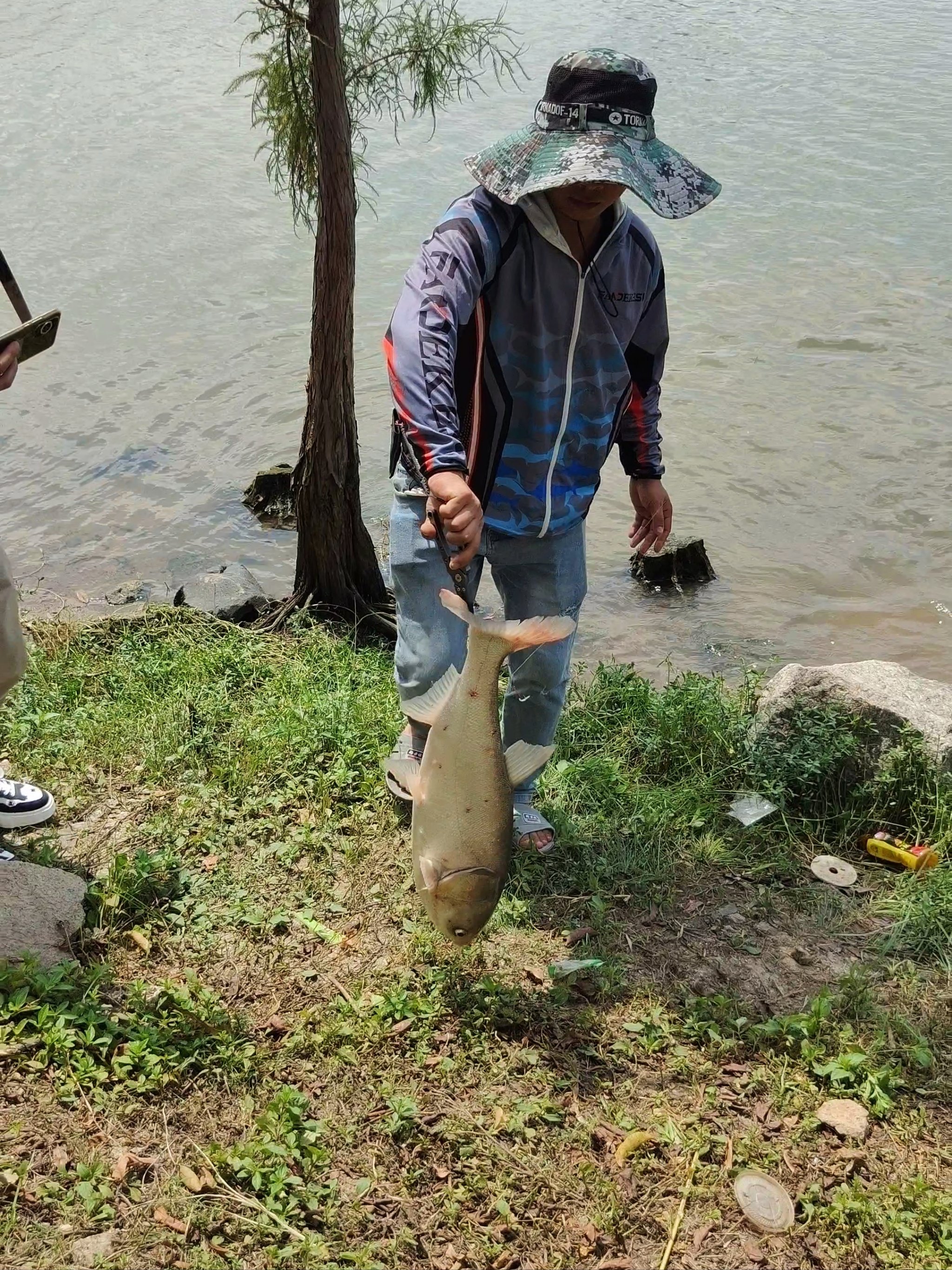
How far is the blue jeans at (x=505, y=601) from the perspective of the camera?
3469 mm

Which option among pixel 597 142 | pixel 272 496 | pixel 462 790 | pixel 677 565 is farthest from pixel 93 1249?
pixel 272 496

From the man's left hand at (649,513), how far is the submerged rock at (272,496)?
209 inches

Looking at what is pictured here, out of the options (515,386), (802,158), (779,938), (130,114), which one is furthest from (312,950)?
(130,114)

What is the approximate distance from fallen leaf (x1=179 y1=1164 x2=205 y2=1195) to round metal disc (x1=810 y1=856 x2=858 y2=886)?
241 cm

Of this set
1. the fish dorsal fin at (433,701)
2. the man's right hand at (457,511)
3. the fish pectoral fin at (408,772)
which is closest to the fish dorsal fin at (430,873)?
the fish pectoral fin at (408,772)

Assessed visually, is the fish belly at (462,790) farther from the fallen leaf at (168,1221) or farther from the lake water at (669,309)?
the lake water at (669,309)

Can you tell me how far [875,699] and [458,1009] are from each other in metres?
2.18

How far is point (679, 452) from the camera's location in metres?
9.82

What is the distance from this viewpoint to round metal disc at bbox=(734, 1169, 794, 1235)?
2879 mm

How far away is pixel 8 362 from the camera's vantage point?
10.7ft

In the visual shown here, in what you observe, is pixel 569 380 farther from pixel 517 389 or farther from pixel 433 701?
pixel 433 701

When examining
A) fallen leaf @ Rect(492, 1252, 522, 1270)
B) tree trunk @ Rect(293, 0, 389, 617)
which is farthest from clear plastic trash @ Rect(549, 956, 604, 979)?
tree trunk @ Rect(293, 0, 389, 617)

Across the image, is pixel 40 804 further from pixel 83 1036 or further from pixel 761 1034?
pixel 761 1034

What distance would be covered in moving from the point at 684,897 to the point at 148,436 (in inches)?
303
